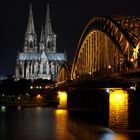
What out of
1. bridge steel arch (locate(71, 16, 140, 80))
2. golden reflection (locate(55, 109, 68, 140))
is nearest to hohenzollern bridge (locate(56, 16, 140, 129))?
bridge steel arch (locate(71, 16, 140, 80))

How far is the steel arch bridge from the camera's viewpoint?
50.1 m

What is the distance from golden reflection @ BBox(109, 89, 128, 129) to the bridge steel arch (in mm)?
2364

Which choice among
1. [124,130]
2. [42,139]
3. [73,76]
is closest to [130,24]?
[124,130]

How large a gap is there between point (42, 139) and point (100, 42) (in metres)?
35.9

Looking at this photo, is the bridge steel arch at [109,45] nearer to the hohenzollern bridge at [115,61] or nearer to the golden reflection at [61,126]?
the hohenzollern bridge at [115,61]

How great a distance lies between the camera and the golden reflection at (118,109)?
45.2 m

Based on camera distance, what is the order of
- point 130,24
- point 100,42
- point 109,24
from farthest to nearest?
point 100,42, point 109,24, point 130,24

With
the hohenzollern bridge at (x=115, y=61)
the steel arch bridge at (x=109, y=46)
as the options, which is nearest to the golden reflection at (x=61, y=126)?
the hohenzollern bridge at (x=115, y=61)

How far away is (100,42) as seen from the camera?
73.2 m

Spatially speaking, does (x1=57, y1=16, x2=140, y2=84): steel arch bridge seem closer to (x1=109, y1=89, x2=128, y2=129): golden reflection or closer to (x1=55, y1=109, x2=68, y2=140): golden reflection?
(x1=109, y1=89, x2=128, y2=129): golden reflection

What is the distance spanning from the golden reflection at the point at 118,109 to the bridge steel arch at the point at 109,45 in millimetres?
2364

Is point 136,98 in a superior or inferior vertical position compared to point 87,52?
inferior

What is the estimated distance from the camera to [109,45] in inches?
2628

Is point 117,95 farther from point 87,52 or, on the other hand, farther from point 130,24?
point 87,52
